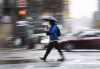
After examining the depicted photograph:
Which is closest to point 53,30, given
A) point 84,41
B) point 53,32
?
point 53,32

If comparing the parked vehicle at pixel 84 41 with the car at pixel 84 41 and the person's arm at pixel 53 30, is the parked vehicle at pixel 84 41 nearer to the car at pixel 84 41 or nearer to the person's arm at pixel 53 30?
the car at pixel 84 41

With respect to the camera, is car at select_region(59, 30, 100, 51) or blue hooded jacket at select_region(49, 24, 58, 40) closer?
blue hooded jacket at select_region(49, 24, 58, 40)

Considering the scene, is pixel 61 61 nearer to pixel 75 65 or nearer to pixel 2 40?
pixel 75 65

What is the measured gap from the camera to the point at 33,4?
47.1 m

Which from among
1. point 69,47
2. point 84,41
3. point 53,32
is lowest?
point 69,47

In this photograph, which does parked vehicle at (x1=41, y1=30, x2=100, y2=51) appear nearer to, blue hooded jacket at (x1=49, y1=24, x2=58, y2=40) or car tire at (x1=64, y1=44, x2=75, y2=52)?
car tire at (x1=64, y1=44, x2=75, y2=52)

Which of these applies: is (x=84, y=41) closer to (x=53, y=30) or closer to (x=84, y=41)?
(x=84, y=41)

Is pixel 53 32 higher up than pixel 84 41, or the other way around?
pixel 53 32

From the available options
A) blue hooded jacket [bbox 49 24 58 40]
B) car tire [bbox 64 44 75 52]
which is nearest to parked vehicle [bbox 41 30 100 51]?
car tire [bbox 64 44 75 52]

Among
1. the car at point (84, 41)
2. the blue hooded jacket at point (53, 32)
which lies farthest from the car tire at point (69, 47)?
the blue hooded jacket at point (53, 32)

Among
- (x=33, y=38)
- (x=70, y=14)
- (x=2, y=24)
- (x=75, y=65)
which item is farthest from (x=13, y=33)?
(x=70, y=14)

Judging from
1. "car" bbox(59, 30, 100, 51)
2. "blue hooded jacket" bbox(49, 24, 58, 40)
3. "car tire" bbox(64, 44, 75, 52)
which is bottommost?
"car tire" bbox(64, 44, 75, 52)

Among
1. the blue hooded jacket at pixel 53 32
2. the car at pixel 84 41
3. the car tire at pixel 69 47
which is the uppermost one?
the blue hooded jacket at pixel 53 32

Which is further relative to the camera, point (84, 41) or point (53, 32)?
point (84, 41)
